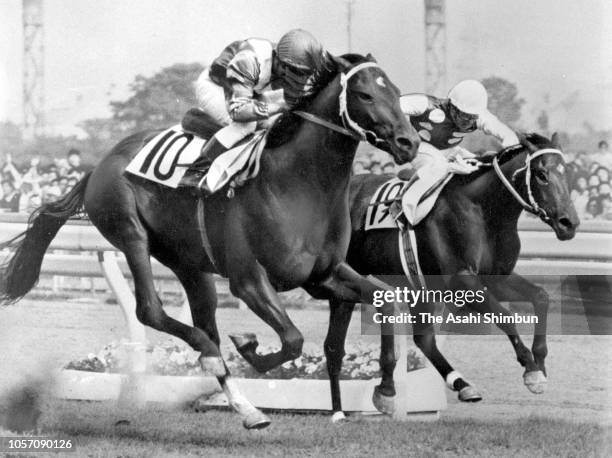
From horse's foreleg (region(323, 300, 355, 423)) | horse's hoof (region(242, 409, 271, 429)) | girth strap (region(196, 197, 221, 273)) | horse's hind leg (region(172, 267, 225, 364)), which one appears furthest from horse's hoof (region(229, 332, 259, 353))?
horse's foreleg (region(323, 300, 355, 423))

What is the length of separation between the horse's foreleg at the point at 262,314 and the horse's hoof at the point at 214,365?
0.58ft

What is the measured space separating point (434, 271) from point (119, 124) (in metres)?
1.85

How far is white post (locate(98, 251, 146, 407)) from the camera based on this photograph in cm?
539

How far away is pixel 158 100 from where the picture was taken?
5.43m

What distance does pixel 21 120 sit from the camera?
18.0 ft

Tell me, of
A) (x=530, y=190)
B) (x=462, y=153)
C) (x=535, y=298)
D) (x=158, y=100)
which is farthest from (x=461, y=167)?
(x=158, y=100)

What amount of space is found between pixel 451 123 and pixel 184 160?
1435mm

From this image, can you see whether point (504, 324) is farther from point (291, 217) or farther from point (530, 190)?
point (291, 217)

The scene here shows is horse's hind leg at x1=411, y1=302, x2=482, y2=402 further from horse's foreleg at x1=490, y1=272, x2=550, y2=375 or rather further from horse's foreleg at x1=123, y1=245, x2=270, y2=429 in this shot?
horse's foreleg at x1=123, y1=245, x2=270, y2=429

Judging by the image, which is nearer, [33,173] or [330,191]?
[330,191]

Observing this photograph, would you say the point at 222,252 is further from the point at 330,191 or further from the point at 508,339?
the point at 508,339

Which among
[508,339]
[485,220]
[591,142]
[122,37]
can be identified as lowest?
[508,339]

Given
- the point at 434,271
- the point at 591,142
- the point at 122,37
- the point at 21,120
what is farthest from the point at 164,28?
the point at 591,142

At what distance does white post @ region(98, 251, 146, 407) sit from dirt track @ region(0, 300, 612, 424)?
0.43ft
